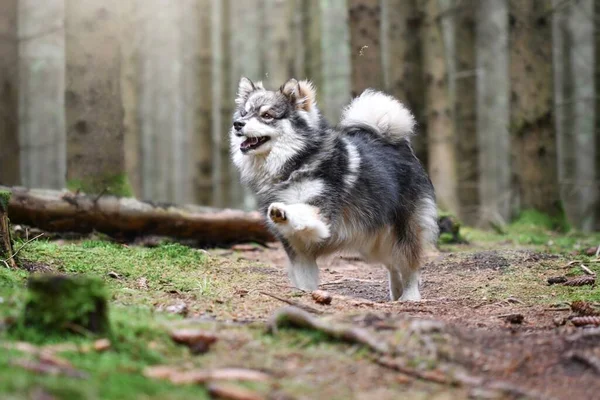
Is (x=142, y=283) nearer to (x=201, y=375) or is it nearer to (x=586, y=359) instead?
(x=201, y=375)

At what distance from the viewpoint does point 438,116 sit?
553 inches

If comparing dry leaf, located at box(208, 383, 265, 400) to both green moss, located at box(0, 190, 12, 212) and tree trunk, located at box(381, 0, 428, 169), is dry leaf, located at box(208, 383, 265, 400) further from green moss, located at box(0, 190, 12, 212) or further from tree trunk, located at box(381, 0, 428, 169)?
tree trunk, located at box(381, 0, 428, 169)

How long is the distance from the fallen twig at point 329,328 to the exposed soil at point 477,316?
0.10 m

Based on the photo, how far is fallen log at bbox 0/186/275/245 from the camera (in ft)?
25.6

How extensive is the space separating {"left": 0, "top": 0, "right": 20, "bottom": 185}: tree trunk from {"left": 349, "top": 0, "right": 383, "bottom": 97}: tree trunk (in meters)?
6.43

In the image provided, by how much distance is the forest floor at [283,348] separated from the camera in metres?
2.78

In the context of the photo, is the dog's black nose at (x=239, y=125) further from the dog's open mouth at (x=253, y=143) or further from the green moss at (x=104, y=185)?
the green moss at (x=104, y=185)

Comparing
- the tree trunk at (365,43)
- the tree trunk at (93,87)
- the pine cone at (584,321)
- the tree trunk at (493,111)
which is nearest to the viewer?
the pine cone at (584,321)

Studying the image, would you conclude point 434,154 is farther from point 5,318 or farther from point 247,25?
Answer: point 247,25

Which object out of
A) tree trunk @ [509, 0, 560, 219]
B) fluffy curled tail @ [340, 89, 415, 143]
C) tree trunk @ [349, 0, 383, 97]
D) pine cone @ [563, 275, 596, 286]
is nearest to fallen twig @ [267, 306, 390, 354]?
pine cone @ [563, 275, 596, 286]

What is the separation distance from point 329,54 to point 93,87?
24638mm

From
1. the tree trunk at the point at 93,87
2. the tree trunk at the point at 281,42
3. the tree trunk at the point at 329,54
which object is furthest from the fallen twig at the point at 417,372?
the tree trunk at the point at 281,42

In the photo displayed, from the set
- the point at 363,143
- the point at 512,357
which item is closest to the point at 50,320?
the point at 512,357

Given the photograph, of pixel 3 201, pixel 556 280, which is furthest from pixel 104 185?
pixel 556 280
